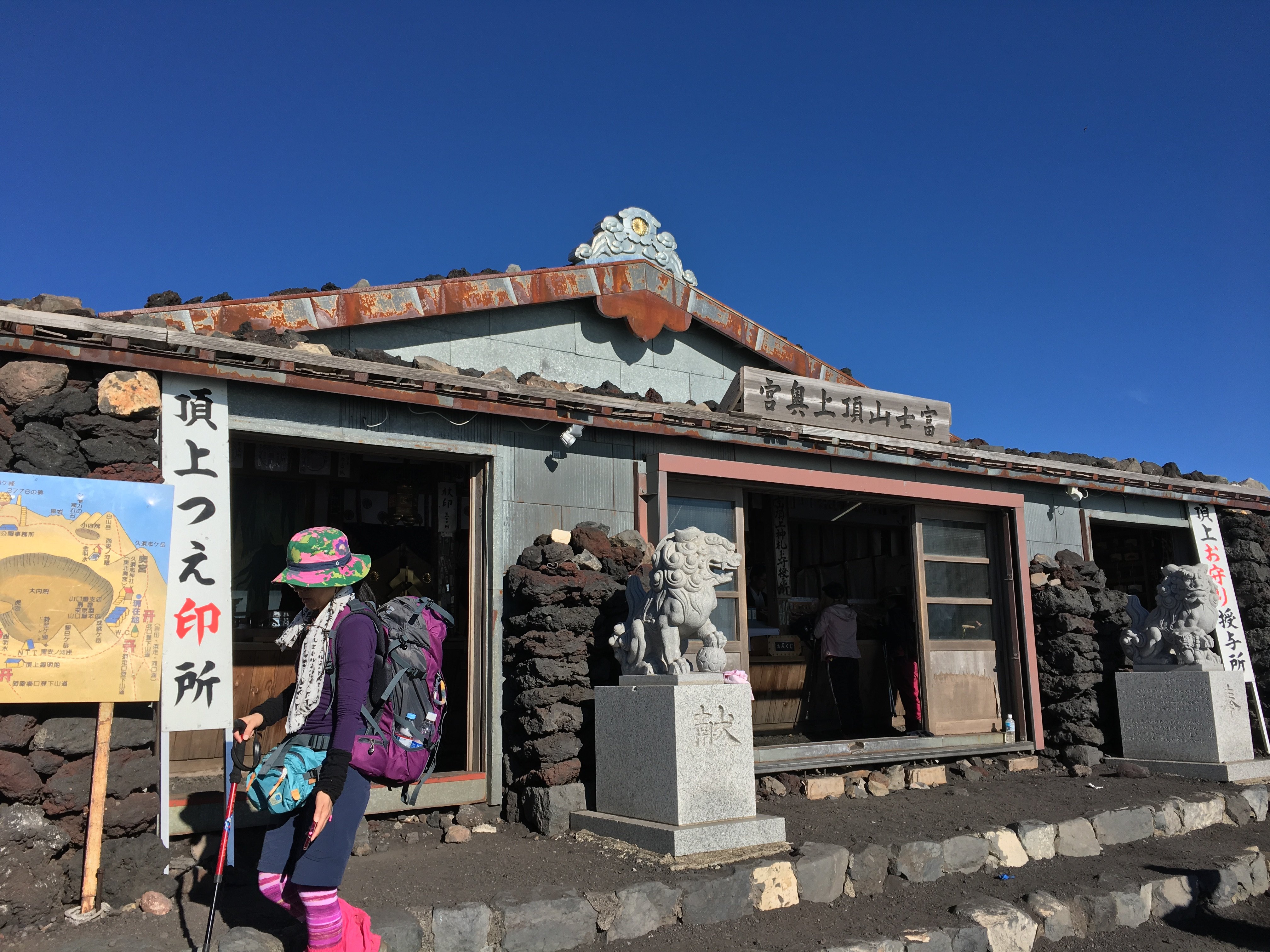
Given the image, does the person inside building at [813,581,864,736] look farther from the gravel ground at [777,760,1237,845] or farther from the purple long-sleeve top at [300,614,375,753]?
the purple long-sleeve top at [300,614,375,753]

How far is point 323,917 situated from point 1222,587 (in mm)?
11220

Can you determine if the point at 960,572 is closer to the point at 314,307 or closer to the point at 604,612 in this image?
the point at 604,612

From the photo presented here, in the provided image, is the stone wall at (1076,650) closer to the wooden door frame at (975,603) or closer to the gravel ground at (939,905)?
the wooden door frame at (975,603)

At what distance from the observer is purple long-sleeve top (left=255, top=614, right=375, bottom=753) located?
11.3 ft

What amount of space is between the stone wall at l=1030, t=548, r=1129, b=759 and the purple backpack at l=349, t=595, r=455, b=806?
784cm

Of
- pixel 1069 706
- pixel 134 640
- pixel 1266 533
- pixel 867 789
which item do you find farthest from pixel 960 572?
pixel 134 640

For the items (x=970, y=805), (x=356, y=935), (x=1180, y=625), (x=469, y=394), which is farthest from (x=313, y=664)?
(x=1180, y=625)

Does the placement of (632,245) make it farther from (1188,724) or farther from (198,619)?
(1188,724)

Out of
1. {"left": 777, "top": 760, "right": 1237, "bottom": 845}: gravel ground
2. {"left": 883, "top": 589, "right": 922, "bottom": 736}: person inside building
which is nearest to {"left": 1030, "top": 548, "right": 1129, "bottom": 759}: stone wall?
{"left": 777, "top": 760, "right": 1237, "bottom": 845}: gravel ground

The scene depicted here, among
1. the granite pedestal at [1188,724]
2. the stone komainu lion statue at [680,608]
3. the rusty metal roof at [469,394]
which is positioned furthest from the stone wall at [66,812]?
the granite pedestal at [1188,724]

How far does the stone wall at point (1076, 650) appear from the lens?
959cm

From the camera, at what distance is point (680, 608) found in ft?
20.4

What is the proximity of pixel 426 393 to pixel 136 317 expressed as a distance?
6.19 ft

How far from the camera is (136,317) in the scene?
5980mm
